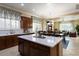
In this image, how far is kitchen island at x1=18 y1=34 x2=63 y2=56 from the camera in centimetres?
260

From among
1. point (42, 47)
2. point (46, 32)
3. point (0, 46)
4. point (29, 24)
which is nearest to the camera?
point (42, 47)

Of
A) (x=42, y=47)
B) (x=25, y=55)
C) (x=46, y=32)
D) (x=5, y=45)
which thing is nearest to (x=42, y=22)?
(x=46, y=32)

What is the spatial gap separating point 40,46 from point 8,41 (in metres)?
1.38

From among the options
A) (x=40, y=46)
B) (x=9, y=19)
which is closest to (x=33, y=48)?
(x=40, y=46)

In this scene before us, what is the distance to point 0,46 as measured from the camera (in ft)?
12.5

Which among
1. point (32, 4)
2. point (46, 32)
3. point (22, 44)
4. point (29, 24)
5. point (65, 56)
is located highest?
point (32, 4)

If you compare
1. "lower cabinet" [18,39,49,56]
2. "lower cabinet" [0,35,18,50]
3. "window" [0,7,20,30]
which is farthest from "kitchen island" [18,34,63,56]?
"window" [0,7,20,30]

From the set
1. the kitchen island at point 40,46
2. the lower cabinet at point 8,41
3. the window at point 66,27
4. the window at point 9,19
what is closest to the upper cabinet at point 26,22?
the window at point 9,19

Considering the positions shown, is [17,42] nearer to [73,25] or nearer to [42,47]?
[42,47]

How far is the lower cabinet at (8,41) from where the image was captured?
140 inches

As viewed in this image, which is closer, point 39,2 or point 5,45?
point 39,2

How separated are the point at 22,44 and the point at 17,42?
0.66 feet

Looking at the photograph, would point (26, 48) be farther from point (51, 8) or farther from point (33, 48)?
point (51, 8)

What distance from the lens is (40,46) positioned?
2.74m
